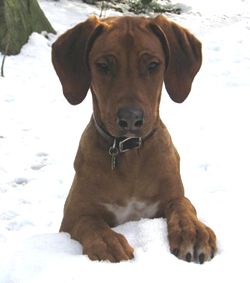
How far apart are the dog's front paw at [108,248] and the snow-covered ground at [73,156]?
0.21ft

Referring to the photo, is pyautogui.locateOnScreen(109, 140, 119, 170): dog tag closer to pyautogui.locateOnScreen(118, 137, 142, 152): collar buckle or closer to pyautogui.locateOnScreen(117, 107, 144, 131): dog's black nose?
pyautogui.locateOnScreen(118, 137, 142, 152): collar buckle

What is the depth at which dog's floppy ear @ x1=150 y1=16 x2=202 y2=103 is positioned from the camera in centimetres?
308

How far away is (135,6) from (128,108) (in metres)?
8.30

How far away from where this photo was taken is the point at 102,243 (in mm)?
2691

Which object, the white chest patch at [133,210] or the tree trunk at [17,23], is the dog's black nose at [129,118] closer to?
the white chest patch at [133,210]

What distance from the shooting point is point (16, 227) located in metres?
4.34

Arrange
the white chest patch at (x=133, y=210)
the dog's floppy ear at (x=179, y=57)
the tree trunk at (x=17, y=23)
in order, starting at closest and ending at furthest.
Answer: the dog's floppy ear at (x=179, y=57) < the white chest patch at (x=133, y=210) < the tree trunk at (x=17, y=23)

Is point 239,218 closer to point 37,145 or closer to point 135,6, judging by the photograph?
point 37,145

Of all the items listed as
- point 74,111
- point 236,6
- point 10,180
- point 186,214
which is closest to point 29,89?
point 74,111

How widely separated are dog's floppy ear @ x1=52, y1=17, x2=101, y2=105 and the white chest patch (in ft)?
2.13

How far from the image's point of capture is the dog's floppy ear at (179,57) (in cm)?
308

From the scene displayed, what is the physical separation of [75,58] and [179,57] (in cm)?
56

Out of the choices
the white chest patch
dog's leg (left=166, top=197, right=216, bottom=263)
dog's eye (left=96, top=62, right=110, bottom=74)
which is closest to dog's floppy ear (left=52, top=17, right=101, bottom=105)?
dog's eye (left=96, top=62, right=110, bottom=74)

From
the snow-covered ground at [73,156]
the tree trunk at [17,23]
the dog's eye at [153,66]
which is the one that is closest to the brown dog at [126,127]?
the dog's eye at [153,66]
